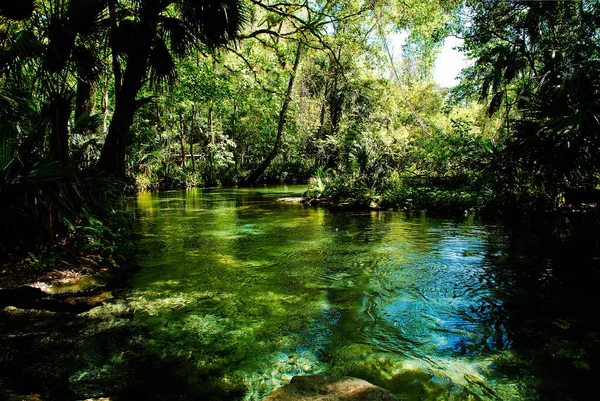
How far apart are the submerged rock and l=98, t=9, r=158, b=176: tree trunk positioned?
4971 millimetres

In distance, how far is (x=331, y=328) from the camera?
3518mm

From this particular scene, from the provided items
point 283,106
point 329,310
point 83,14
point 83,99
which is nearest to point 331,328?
point 329,310

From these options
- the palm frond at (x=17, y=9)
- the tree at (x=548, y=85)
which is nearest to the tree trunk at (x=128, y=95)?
the palm frond at (x=17, y=9)

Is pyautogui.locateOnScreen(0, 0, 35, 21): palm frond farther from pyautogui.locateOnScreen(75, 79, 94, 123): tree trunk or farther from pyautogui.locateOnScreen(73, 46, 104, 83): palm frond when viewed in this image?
pyautogui.locateOnScreen(75, 79, 94, 123): tree trunk

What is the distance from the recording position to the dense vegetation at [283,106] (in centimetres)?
447

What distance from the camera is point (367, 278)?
5137mm

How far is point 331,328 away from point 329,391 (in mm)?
1508

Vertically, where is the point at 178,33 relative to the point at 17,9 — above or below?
above

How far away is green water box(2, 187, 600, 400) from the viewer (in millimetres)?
2615

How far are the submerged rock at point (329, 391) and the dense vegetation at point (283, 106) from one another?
372cm

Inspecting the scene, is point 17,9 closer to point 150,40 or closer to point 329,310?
point 150,40

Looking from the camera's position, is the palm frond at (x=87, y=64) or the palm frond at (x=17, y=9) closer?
the palm frond at (x=17, y=9)

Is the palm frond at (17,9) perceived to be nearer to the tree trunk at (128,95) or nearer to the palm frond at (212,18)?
the tree trunk at (128,95)

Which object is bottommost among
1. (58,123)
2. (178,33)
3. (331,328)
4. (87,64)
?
(331,328)
